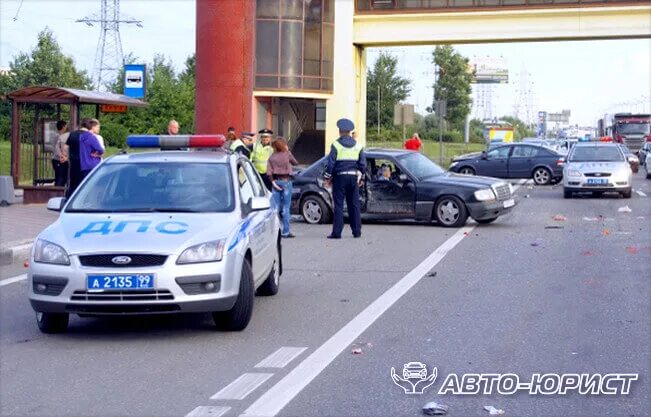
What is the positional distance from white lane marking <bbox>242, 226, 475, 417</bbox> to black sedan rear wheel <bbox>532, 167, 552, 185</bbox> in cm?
2406

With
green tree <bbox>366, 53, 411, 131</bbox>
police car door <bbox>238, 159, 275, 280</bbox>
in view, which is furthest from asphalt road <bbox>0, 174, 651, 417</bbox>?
green tree <bbox>366, 53, 411, 131</bbox>

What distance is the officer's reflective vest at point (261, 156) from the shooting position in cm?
1800

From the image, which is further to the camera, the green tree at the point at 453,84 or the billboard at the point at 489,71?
the billboard at the point at 489,71

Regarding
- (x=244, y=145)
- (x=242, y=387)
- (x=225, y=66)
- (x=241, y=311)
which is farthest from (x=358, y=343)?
(x=225, y=66)

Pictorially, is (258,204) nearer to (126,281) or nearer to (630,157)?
(126,281)

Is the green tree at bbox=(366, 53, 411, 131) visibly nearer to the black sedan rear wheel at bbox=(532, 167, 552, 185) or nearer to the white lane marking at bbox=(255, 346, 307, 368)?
the black sedan rear wheel at bbox=(532, 167, 552, 185)

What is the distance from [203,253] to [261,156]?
9541 millimetres

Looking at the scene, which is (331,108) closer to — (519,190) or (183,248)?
(519,190)

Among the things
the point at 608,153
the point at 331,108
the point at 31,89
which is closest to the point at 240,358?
the point at 31,89

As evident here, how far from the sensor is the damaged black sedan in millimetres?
19219

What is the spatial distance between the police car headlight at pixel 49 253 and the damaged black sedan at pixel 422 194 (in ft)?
36.3

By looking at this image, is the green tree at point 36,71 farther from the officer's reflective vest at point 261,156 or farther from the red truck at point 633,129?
the red truck at point 633,129

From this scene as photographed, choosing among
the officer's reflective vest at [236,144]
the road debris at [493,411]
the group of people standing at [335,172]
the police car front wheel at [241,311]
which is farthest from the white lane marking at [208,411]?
the officer's reflective vest at [236,144]

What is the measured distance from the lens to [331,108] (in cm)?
4316
